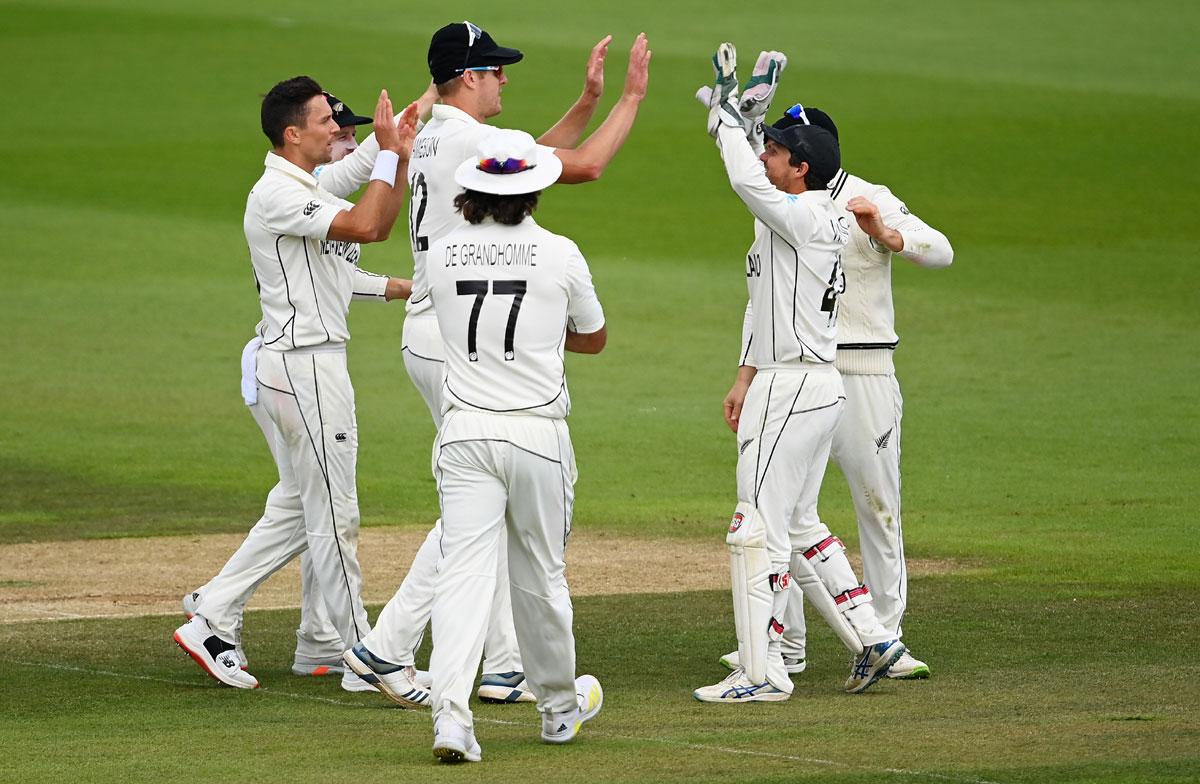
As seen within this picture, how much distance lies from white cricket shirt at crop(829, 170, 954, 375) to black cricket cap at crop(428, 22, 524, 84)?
6.01ft

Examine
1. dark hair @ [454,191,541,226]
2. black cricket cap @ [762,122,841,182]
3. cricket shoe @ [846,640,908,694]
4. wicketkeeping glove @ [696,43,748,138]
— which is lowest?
cricket shoe @ [846,640,908,694]

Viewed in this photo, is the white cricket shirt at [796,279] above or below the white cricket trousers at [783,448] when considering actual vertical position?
above

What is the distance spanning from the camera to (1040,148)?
119 ft

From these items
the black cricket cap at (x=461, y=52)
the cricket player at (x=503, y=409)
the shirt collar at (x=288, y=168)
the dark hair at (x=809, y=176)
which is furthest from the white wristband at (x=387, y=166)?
the dark hair at (x=809, y=176)

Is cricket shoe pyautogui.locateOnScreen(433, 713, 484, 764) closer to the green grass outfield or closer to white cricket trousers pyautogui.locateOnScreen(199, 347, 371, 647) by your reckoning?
the green grass outfield

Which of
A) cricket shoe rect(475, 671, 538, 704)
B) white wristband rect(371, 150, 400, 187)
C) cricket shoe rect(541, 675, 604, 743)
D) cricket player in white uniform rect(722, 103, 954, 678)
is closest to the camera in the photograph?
cricket shoe rect(541, 675, 604, 743)

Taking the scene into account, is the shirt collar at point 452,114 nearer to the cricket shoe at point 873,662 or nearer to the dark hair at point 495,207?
the dark hair at point 495,207

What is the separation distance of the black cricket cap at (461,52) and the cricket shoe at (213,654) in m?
2.63

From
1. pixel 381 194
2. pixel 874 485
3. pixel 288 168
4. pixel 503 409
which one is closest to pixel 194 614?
pixel 288 168

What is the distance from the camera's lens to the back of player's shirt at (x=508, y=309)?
716cm

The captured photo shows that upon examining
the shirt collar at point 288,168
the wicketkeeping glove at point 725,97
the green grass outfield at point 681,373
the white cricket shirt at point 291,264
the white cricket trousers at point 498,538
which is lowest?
the green grass outfield at point 681,373

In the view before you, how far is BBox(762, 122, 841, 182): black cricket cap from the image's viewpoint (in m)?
8.65

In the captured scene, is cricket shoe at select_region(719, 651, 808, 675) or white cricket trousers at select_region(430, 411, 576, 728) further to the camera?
cricket shoe at select_region(719, 651, 808, 675)

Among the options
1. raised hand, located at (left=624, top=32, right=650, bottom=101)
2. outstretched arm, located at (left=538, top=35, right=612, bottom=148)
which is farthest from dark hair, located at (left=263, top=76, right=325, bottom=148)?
raised hand, located at (left=624, top=32, right=650, bottom=101)
